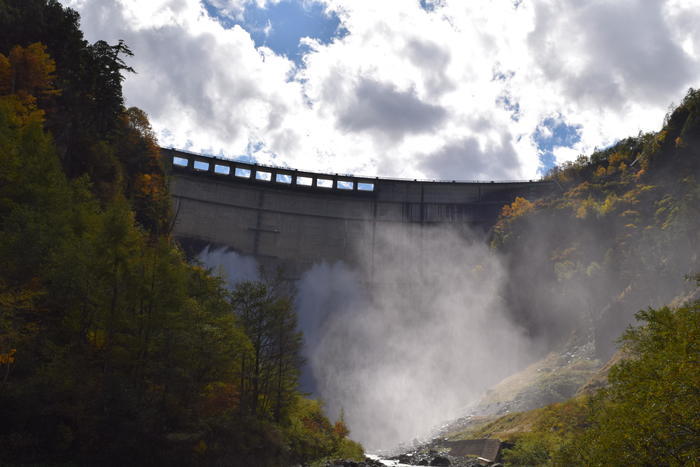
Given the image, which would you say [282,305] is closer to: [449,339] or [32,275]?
[32,275]

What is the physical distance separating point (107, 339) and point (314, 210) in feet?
204

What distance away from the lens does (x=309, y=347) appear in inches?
3339

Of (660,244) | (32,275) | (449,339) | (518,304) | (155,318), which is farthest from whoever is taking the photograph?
(449,339)

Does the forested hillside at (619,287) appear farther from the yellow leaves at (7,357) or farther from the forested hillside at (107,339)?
the yellow leaves at (7,357)

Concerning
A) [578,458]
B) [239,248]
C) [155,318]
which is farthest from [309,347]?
[578,458]

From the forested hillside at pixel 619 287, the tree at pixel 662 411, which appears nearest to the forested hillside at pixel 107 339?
the forested hillside at pixel 619 287

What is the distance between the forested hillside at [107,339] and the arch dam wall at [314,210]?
136 ft

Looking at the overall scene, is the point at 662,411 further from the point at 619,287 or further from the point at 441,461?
the point at 619,287

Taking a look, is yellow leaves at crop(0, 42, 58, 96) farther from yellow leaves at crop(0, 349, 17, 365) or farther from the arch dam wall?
the arch dam wall

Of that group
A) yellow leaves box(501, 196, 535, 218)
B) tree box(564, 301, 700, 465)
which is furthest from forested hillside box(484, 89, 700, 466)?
yellow leaves box(501, 196, 535, 218)

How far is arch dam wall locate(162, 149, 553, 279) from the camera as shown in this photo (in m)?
80.2

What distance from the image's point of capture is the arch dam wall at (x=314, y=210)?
80250mm

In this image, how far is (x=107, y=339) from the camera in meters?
24.4

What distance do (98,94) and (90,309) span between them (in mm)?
23717
